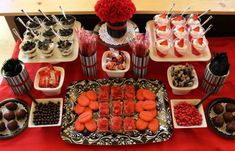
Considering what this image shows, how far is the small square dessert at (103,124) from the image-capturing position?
4.83 ft

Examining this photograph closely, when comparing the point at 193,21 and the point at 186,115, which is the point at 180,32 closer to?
the point at 193,21

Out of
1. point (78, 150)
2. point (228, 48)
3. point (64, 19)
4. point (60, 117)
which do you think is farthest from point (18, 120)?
point (228, 48)

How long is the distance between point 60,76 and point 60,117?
233mm

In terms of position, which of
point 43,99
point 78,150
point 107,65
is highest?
point 107,65

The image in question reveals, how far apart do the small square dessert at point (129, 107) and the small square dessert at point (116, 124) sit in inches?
1.9

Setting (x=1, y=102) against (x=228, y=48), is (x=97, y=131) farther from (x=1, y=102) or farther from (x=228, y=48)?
(x=228, y=48)

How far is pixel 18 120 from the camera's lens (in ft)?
5.01

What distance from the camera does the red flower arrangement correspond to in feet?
5.01

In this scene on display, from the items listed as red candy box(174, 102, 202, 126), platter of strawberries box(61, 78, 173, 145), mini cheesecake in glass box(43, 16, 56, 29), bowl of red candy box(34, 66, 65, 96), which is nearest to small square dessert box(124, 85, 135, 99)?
platter of strawberries box(61, 78, 173, 145)

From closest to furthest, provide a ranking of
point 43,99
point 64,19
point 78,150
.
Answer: point 78,150
point 43,99
point 64,19

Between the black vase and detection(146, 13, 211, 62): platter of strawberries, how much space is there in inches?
6.4

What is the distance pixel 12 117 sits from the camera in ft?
4.95

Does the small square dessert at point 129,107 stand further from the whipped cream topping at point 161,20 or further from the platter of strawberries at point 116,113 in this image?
the whipped cream topping at point 161,20

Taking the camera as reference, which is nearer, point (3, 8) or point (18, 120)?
point (18, 120)
